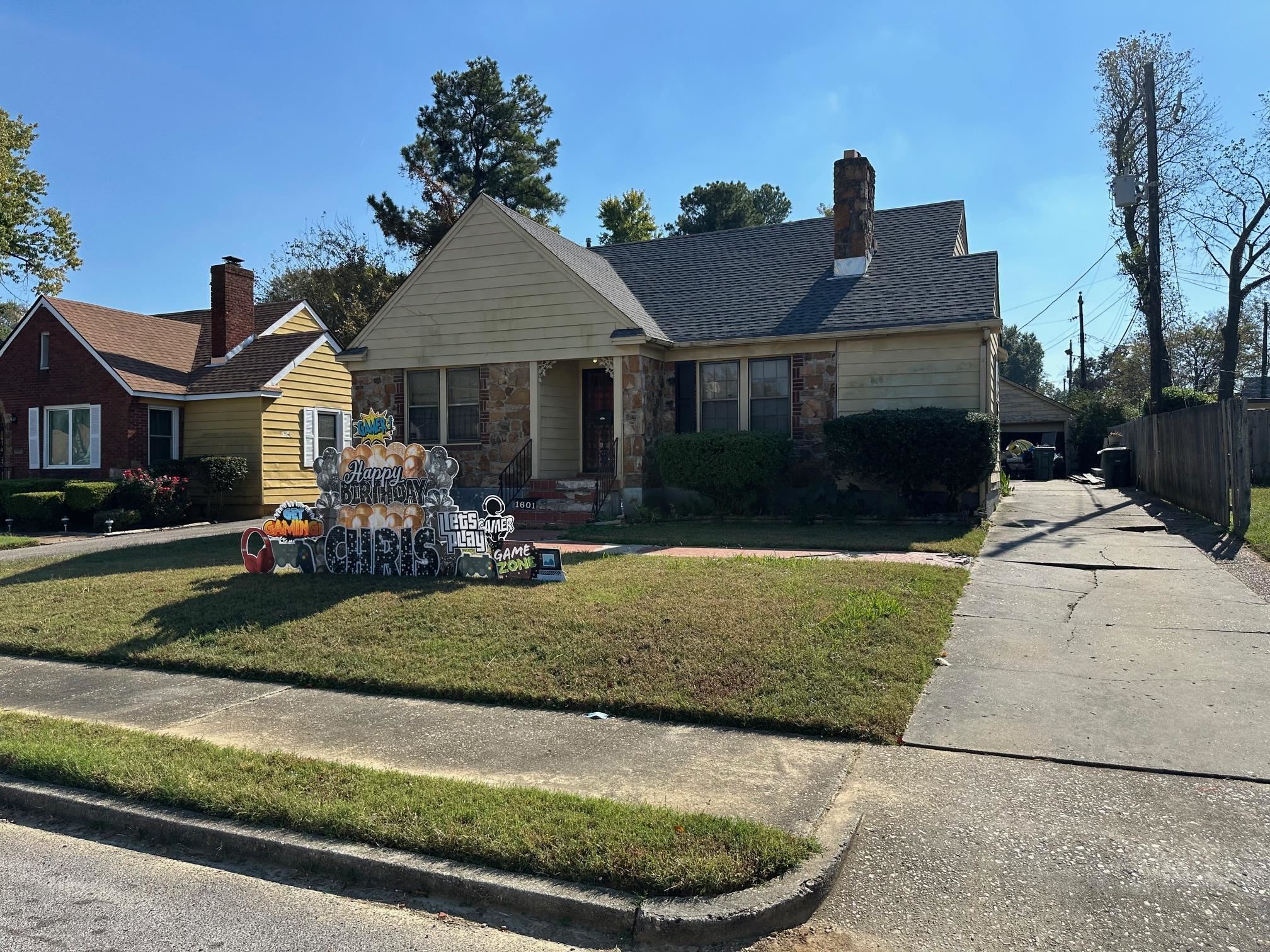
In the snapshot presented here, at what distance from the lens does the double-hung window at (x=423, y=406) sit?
18.9m

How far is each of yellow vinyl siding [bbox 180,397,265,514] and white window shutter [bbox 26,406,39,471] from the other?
342 cm

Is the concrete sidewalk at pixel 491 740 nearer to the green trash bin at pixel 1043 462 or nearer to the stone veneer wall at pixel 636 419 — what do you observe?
the stone veneer wall at pixel 636 419

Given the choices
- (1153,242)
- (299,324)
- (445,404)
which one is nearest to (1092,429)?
(1153,242)

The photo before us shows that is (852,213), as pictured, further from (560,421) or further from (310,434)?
(310,434)

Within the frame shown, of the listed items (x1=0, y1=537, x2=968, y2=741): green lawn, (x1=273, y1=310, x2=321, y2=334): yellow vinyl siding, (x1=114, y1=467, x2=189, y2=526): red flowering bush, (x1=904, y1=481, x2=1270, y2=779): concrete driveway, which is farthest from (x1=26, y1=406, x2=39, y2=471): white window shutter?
(x1=904, y1=481, x2=1270, y2=779): concrete driveway

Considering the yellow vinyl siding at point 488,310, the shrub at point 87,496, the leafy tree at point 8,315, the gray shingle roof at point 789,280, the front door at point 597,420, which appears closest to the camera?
the gray shingle roof at point 789,280

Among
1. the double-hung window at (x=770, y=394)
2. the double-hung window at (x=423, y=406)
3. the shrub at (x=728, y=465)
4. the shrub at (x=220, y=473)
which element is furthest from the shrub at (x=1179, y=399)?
the shrub at (x=220, y=473)

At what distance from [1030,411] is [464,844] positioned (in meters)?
42.6

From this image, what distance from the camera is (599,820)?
4238 millimetres

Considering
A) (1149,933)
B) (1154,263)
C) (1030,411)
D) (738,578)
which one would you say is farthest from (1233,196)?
(1149,933)

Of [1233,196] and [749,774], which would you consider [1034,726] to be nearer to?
[749,774]

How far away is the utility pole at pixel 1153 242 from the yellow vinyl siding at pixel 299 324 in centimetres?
2170

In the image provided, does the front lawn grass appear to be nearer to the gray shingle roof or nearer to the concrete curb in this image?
the concrete curb

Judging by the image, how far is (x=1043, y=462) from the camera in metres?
33.9
